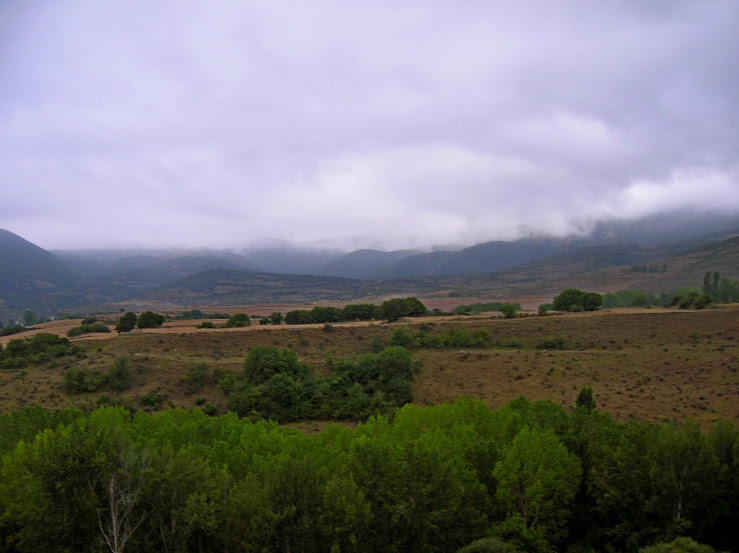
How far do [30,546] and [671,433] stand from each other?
90.1 feet

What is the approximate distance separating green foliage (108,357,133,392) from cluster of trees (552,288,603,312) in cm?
7251

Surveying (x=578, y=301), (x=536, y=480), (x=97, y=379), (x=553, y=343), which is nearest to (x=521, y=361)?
(x=553, y=343)

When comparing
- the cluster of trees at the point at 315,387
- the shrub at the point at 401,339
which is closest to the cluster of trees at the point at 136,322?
the cluster of trees at the point at 315,387

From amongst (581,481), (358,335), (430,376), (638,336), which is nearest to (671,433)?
(581,481)

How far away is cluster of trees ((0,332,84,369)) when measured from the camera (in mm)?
58250

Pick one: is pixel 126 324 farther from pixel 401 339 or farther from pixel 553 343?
pixel 553 343

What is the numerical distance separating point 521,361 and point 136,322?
213 feet

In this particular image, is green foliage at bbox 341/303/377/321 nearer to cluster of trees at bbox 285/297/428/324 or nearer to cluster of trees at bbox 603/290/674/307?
cluster of trees at bbox 285/297/428/324

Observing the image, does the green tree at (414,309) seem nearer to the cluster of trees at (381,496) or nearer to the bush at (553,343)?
the bush at (553,343)

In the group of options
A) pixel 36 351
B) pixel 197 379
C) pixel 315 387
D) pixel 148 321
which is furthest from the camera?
pixel 148 321

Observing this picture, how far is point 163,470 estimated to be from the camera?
18781 millimetres

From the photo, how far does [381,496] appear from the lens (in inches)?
754

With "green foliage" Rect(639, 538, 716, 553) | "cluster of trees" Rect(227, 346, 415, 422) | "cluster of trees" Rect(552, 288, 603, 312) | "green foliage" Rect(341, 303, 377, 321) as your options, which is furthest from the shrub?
"green foliage" Rect(639, 538, 716, 553)

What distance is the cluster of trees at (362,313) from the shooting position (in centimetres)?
8534
